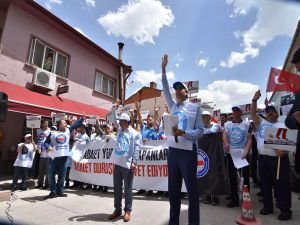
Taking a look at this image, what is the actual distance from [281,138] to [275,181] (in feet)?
3.62

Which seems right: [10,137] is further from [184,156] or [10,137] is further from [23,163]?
[184,156]

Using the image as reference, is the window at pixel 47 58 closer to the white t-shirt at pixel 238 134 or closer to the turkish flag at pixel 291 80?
the white t-shirt at pixel 238 134

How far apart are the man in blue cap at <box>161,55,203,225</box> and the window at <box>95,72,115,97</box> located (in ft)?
42.0

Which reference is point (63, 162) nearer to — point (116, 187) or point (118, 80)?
point (116, 187)

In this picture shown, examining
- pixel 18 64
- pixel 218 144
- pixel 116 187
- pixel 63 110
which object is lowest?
pixel 116 187

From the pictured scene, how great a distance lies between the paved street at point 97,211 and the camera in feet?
14.6

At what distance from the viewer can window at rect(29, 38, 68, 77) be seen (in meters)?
11.5

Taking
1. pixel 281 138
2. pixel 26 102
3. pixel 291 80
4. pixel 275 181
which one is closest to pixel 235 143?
pixel 275 181

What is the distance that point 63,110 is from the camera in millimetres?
10000

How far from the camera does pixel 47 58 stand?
12.3m

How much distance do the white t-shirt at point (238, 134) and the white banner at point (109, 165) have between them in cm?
168

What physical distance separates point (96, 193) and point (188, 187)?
14.3 feet

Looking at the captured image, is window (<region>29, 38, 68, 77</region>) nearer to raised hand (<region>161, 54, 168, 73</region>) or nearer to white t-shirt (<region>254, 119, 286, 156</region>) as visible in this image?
raised hand (<region>161, 54, 168, 73</region>)

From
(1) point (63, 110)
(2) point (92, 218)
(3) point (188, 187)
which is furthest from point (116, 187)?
(1) point (63, 110)
